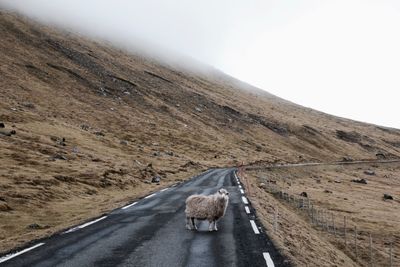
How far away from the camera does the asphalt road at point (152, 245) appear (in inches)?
491

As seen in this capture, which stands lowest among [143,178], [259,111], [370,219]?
[143,178]

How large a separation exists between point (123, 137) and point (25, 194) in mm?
59951

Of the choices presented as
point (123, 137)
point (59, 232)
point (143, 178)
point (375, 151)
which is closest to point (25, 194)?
point (59, 232)

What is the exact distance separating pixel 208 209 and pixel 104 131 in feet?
235

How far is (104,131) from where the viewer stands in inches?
3403

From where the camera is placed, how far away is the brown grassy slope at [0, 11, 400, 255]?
31641mm

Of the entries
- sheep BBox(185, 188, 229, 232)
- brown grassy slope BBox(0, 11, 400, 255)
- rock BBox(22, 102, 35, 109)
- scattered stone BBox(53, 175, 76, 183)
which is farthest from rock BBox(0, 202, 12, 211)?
A: rock BBox(22, 102, 35, 109)

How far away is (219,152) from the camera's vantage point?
10150 cm

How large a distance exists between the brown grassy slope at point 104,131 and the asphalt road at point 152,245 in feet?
7.40

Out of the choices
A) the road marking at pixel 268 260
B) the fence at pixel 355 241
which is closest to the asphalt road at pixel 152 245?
the road marking at pixel 268 260

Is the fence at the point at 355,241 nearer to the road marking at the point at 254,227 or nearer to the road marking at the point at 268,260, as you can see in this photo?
the road marking at the point at 254,227

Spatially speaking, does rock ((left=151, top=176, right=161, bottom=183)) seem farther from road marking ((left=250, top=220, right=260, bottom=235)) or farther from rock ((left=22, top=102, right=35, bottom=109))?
rock ((left=22, top=102, right=35, bottom=109))

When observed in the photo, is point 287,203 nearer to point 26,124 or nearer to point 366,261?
point 366,261

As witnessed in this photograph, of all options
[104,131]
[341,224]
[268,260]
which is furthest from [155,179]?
[104,131]
